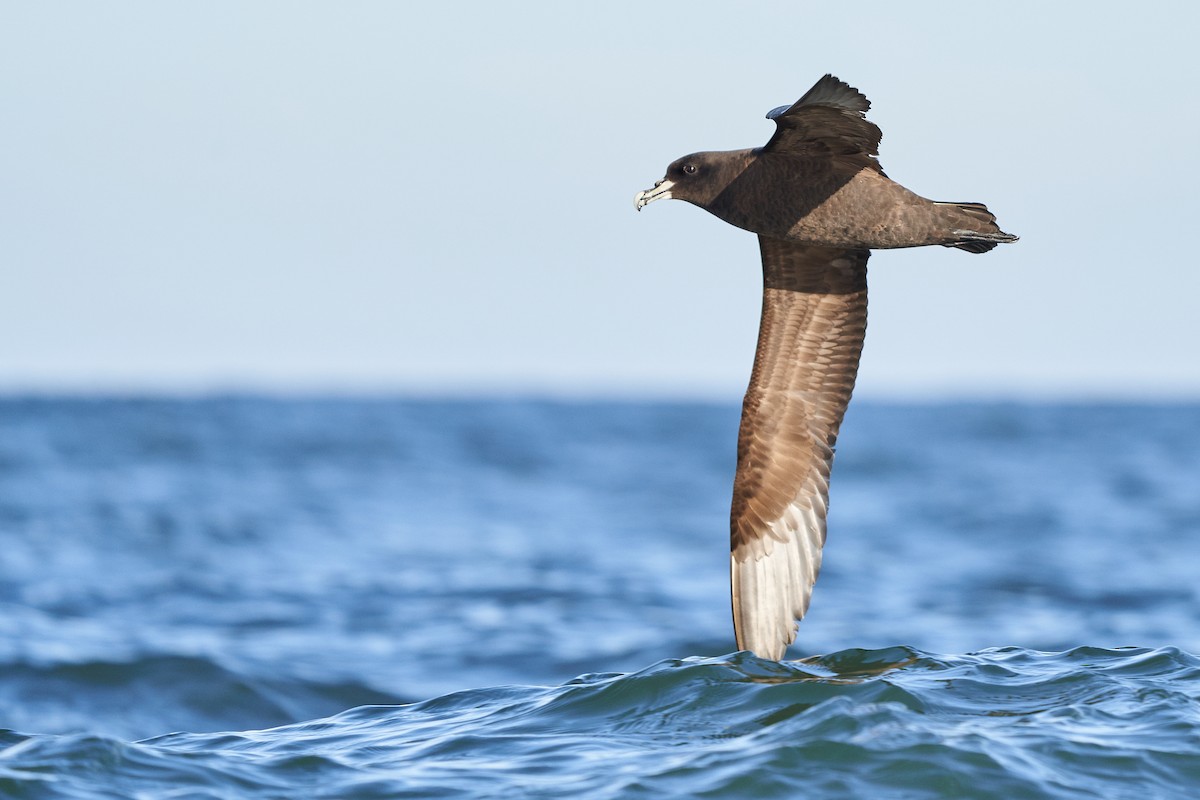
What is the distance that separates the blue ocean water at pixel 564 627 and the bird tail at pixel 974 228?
6.74 ft

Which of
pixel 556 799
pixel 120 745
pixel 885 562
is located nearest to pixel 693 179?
pixel 556 799

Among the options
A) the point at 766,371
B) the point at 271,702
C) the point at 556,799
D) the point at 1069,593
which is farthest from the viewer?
the point at 1069,593

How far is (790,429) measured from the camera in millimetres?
8664

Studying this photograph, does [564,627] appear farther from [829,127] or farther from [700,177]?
[829,127]

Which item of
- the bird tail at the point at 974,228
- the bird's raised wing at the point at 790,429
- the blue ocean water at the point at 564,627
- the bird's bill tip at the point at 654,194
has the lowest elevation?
the blue ocean water at the point at 564,627

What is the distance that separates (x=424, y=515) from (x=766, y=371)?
1394 centimetres

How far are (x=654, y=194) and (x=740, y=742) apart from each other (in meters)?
2.97

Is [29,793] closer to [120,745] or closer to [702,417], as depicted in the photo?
[120,745]

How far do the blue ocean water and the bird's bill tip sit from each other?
93.3 inches

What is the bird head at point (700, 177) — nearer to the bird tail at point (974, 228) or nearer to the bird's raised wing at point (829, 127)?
the bird's raised wing at point (829, 127)

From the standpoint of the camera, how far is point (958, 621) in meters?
13.2

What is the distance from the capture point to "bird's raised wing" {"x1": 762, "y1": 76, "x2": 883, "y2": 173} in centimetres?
652

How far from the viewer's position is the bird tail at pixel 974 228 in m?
7.11

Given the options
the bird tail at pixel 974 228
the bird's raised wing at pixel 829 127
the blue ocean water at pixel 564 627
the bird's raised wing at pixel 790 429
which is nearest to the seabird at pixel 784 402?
the bird's raised wing at pixel 790 429
